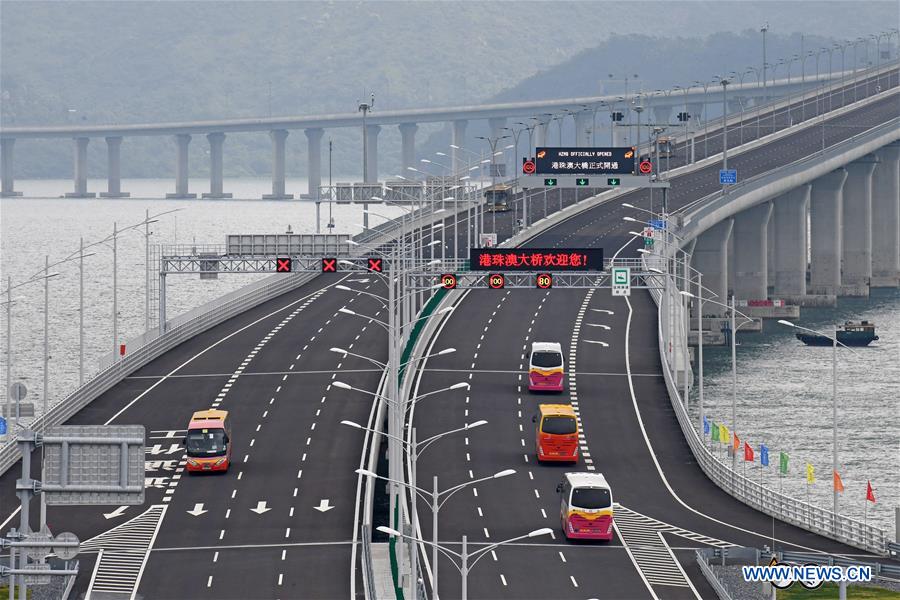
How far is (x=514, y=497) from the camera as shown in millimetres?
76625

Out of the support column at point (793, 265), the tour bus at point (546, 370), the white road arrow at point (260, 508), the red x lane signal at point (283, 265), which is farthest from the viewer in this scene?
the support column at point (793, 265)

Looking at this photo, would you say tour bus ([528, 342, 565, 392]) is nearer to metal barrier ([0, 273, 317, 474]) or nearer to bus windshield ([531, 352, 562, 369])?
Answer: bus windshield ([531, 352, 562, 369])

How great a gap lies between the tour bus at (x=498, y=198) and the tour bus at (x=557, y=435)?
102 meters

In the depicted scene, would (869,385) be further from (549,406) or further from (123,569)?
(123,569)

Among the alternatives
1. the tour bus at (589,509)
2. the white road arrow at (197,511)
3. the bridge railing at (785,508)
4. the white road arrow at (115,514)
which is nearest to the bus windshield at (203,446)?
the white road arrow at (115,514)

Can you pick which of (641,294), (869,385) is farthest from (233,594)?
(869,385)

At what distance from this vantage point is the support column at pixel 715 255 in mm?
179875

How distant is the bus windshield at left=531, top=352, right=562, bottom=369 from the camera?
97.3 metres

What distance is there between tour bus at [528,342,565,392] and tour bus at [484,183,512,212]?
86375 mm

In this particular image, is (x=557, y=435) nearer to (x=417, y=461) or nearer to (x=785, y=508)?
(x=417, y=461)

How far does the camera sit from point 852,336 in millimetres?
162500

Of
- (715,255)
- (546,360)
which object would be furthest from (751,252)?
(546,360)

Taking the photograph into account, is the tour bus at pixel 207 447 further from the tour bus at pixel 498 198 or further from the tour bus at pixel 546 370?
the tour bus at pixel 498 198

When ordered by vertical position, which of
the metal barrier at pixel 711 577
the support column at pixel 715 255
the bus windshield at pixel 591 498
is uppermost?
the support column at pixel 715 255
